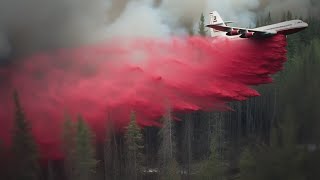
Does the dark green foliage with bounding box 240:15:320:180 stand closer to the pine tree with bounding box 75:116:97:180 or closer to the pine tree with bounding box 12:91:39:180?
the pine tree with bounding box 75:116:97:180

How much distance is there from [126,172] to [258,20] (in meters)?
16.0

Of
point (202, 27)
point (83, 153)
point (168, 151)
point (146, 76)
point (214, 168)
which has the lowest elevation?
point (214, 168)

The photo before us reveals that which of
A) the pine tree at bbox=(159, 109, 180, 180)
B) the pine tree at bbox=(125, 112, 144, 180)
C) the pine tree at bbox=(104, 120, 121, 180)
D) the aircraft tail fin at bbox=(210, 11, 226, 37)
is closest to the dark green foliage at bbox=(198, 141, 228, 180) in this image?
the pine tree at bbox=(159, 109, 180, 180)

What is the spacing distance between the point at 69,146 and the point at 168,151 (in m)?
10.4

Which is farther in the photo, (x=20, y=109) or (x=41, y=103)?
(x=41, y=103)

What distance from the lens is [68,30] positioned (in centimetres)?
2450

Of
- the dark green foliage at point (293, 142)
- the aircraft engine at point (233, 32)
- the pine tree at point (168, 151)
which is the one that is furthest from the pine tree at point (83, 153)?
the aircraft engine at point (233, 32)

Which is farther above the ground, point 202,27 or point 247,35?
point 202,27

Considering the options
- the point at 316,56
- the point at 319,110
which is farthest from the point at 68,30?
the point at 316,56

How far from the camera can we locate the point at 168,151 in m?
31.2

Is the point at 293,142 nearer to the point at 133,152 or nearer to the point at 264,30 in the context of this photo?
the point at 264,30

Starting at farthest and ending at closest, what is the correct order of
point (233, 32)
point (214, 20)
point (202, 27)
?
point (202, 27) < point (214, 20) < point (233, 32)

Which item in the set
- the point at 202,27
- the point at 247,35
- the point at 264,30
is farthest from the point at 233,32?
the point at 202,27

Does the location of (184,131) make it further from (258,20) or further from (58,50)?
(58,50)
